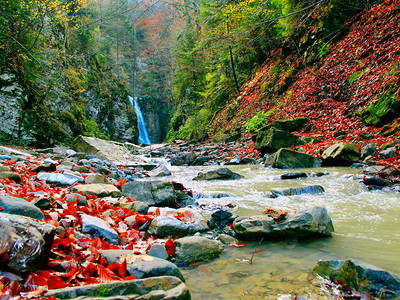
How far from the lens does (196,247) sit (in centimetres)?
215

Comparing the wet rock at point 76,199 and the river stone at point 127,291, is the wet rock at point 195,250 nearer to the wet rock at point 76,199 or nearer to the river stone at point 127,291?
the river stone at point 127,291

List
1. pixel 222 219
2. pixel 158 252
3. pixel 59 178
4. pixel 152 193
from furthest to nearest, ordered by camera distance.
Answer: pixel 59 178 < pixel 152 193 < pixel 222 219 < pixel 158 252

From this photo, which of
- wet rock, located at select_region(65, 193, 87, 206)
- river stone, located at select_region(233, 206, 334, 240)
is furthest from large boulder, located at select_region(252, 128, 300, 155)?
wet rock, located at select_region(65, 193, 87, 206)

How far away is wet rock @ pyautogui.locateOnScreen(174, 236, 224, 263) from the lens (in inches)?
81.7

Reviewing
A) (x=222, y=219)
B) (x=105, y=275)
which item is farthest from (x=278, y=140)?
(x=105, y=275)

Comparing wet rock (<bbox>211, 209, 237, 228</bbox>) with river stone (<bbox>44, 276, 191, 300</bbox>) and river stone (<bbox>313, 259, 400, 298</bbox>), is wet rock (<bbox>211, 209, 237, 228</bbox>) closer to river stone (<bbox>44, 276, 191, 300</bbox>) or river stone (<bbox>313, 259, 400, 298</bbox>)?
river stone (<bbox>313, 259, 400, 298</bbox>)

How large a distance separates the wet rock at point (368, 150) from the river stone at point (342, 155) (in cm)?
12

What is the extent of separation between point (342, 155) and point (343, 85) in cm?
408

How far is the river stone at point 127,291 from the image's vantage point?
1105 millimetres

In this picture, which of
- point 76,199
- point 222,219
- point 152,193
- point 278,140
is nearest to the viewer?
point 76,199

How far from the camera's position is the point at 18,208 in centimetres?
184

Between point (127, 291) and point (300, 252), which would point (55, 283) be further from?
point (300, 252)

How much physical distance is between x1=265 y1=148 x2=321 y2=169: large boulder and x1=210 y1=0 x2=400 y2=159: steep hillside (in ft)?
2.05

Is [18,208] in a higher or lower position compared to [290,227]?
higher
